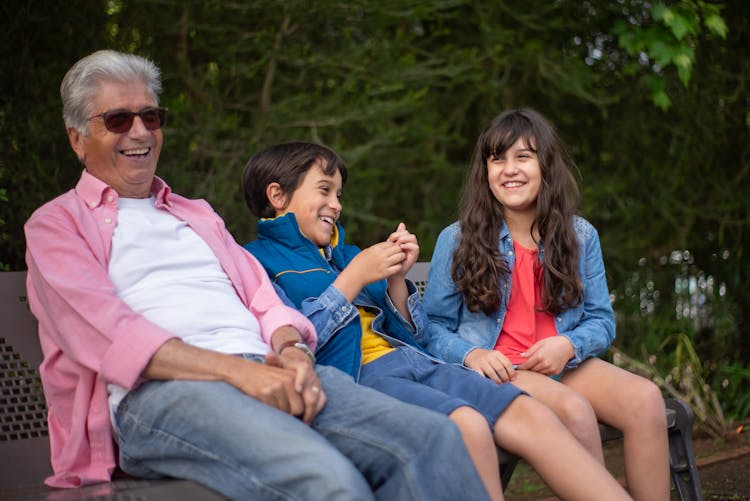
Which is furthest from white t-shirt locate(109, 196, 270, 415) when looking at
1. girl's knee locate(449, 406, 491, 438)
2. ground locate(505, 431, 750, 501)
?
ground locate(505, 431, 750, 501)

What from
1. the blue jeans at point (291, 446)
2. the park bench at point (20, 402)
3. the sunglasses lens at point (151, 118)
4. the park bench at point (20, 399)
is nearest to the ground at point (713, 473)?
the park bench at point (20, 402)

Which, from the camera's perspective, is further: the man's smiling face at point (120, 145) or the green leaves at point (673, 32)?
the green leaves at point (673, 32)

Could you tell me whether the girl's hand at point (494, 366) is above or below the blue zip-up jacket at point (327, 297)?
below

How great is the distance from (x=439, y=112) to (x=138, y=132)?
3.59 m

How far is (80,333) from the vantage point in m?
2.44

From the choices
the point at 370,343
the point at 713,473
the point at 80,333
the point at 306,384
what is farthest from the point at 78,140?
the point at 713,473

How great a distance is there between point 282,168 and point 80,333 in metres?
1.07

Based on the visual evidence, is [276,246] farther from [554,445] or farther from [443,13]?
[443,13]

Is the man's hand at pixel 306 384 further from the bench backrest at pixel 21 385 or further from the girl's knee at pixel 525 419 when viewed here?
the bench backrest at pixel 21 385

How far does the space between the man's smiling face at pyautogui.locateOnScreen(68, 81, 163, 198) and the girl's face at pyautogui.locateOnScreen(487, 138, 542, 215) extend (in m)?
1.26

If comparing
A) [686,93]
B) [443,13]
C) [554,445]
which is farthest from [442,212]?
[554,445]

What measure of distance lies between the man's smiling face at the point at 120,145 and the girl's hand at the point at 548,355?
1.35 meters

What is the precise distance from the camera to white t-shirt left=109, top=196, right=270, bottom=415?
2.61 meters

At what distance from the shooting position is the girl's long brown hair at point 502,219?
336 cm
